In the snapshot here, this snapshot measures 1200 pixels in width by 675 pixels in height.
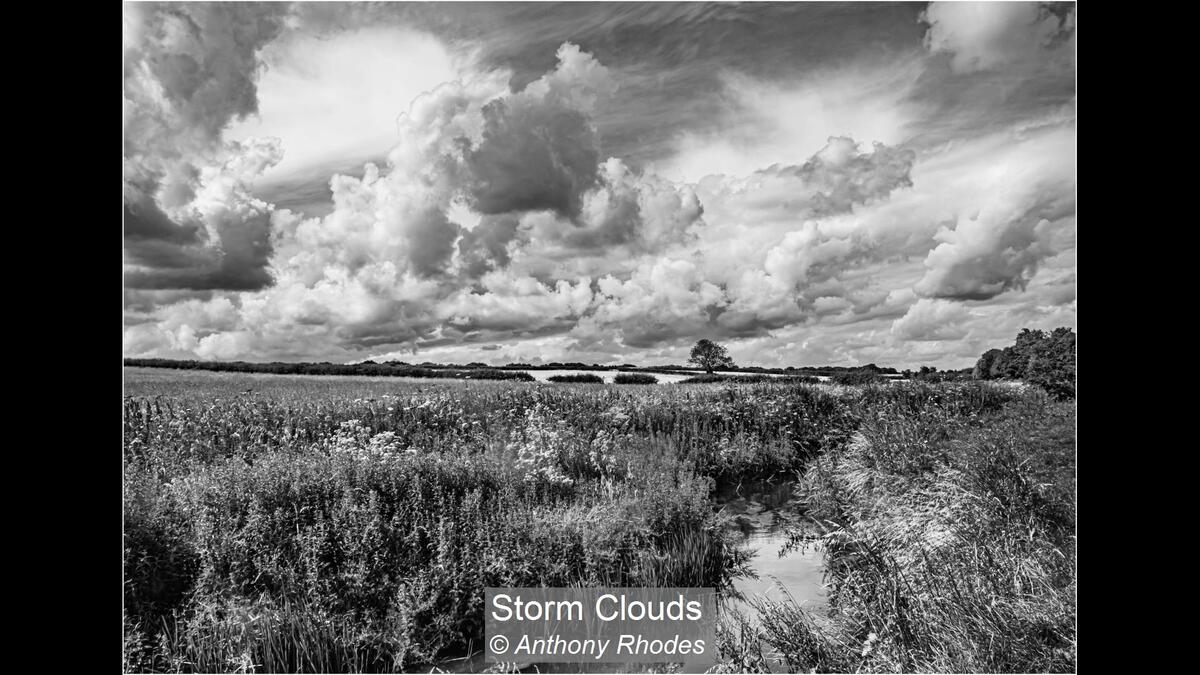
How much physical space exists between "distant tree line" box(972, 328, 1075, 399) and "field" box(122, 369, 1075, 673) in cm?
39

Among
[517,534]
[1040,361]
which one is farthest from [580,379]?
[1040,361]

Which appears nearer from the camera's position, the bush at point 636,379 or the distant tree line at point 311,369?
the distant tree line at point 311,369

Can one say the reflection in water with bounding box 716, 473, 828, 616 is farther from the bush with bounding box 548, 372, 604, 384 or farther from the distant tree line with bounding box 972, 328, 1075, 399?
the distant tree line with bounding box 972, 328, 1075, 399

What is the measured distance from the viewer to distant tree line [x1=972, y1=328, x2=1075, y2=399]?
579 centimetres

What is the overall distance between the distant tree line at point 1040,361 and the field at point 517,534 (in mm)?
389

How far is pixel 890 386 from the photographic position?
41.8ft

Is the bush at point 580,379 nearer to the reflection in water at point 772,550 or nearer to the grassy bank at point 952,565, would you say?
the reflection in water at point 772,550

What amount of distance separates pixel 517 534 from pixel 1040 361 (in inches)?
216

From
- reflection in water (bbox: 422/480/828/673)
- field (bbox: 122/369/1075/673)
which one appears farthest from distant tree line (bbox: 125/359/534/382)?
reflection in water (bbox: 422/480/828/673)

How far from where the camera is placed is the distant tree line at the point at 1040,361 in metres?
5.79

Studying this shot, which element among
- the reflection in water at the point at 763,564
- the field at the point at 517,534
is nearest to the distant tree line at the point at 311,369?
the field at the point at 517,534

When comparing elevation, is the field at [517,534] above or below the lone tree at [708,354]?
below
